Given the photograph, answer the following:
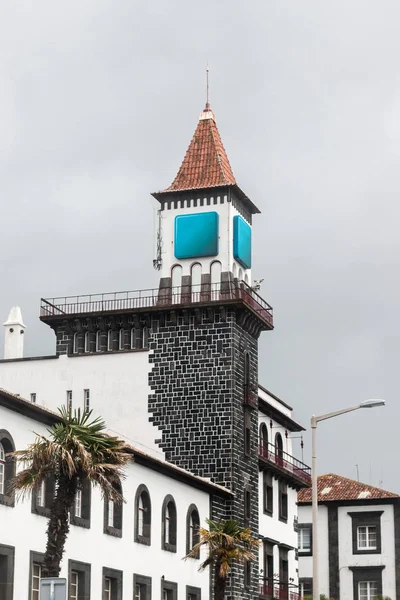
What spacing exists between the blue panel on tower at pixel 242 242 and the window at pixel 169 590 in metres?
19.5

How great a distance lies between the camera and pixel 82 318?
7225cm

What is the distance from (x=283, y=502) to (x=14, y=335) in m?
19.9

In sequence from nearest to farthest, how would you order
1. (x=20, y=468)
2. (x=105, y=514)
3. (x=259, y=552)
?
(x=20, y=468)
(x=105, y=514)
(x=259, y=552)

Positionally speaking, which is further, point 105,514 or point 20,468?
point 105,514

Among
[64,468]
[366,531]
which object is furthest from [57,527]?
[366,531]

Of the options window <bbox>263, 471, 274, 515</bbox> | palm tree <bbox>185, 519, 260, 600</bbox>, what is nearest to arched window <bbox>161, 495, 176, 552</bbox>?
palm tree <bbox>185, 519, 260, 600</bbox>

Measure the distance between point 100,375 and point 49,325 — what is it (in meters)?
4.30

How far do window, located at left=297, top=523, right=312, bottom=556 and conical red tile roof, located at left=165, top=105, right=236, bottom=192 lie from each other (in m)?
36.6

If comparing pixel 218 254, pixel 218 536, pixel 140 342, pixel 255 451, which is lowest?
pixel 218 536

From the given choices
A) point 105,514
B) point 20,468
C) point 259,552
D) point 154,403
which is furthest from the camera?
point 259,552

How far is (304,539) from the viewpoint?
4011 inches

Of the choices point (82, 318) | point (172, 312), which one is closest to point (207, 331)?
point (172, 312)

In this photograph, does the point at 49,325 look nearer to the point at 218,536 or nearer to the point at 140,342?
the point at 140,342

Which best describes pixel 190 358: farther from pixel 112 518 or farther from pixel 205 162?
pixel 112 518
